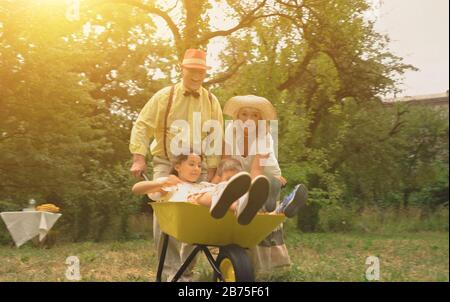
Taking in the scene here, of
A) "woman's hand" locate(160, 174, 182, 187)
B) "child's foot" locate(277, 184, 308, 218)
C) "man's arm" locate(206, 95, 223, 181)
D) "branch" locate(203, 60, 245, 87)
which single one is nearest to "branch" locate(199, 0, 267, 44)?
"branch" locate(203, 60, 245, 87)

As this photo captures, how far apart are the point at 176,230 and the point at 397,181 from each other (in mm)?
9674

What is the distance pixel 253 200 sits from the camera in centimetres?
272

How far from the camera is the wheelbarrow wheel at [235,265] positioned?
2.88m

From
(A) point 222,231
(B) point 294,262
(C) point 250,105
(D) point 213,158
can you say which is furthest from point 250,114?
(B) point 294,262

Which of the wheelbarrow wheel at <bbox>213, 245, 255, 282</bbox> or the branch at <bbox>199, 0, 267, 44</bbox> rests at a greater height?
the branch at <bbox>199, 0, 267, 44</bbox>

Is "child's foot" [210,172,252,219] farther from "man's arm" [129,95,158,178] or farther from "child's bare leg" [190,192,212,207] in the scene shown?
"man's arm" [129,95,158,178]

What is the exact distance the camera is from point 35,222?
18.4 feet

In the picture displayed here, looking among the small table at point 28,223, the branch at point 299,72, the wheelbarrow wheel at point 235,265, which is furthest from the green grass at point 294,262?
the branch at point 299,72

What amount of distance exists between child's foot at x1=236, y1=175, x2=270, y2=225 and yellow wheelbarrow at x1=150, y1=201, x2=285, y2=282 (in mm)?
160

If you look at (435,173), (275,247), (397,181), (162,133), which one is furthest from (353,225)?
(162,133)

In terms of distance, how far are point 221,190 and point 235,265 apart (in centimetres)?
40

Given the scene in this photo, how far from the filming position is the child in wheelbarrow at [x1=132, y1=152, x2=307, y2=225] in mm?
2676

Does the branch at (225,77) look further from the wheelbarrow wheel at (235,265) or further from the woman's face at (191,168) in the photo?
the wheelbarrow wheel at (235,265)

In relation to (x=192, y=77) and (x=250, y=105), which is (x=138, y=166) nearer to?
(x=192, y=77)
